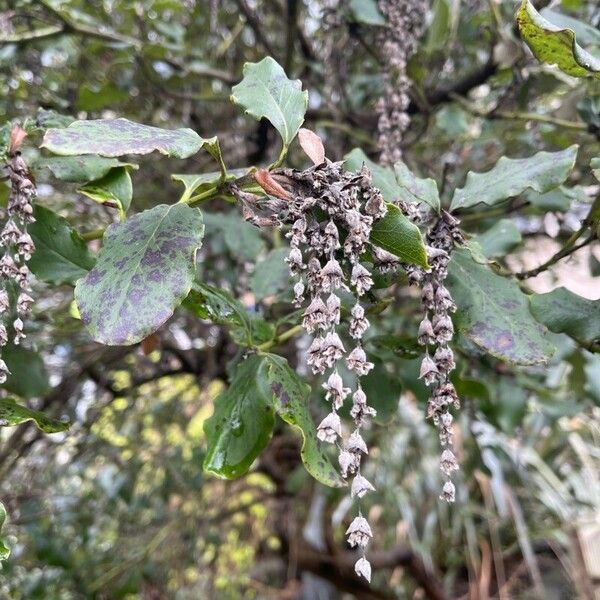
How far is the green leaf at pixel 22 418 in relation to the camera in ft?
1.29

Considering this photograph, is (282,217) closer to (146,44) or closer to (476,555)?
(146,44)

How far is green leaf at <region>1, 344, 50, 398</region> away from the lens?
598 mm

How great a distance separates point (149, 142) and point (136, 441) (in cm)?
129

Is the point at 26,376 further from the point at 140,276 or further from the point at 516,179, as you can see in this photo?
the point at 516,179

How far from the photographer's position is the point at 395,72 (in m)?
0.72

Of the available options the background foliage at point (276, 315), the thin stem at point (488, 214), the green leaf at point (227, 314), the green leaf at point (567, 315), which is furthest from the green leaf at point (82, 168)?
the thin stem at point (488, 214)

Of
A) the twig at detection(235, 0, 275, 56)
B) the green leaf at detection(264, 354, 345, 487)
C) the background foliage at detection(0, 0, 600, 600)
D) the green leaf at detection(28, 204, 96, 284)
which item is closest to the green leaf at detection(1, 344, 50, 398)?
the background foliage at detection(0, 0, 600, 600)

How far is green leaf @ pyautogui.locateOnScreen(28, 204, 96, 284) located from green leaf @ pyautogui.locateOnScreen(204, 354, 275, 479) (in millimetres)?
161

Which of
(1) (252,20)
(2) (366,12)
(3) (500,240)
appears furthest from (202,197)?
(1) (252,20)

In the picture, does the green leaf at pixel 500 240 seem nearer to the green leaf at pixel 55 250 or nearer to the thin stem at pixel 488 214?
the thin stem at pixel 488 214

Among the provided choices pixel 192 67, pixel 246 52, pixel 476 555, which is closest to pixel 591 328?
pixel 192 67

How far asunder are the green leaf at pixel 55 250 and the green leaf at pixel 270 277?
0.21m

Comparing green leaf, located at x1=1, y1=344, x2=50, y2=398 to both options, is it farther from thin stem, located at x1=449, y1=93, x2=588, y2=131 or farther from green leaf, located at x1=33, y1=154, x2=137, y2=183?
thin stem, located at x1=449, y1=93, x2=588, y2=131

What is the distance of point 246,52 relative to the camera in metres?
1.27
